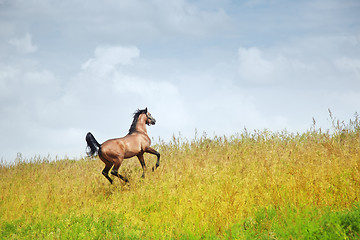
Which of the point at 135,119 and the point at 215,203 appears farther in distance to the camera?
the point at 135,119

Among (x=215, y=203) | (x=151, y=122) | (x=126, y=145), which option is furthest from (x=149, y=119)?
(x=215, y=203)

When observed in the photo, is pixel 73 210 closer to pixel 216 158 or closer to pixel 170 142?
pixel 216 158

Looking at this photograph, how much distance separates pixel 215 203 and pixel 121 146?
4056 mm

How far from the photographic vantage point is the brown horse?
31.0 feet

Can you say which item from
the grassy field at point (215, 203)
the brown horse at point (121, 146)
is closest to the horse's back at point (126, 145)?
the brown horse at point (121, 146)

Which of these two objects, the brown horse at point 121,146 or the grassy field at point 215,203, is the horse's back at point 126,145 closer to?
the brown horse at point 121,146

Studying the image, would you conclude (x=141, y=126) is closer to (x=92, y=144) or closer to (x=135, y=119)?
(x=135, y=119)

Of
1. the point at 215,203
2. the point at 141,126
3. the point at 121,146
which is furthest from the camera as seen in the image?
the point at 141,126

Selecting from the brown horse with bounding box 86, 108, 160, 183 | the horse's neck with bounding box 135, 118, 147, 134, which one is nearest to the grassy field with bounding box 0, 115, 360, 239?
the brown horse with bounding box 86, 108, 160, 183

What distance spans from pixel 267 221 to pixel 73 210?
5256mm

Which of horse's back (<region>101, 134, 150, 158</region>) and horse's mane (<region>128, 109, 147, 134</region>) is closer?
horse's back (<region>101, 134, 150, 158</region>)

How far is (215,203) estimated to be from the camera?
6.56m

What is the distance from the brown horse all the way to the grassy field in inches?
29.0

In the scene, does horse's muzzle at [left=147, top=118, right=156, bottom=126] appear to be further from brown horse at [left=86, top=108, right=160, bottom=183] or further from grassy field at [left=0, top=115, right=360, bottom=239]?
grassy field at [left=0, top=115, right=360, bottom=239]
